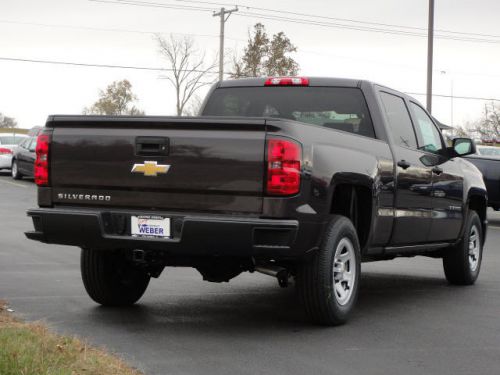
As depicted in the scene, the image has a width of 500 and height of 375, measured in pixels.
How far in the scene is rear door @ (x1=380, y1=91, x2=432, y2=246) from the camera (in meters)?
8.35

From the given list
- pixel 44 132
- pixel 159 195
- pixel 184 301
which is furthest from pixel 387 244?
pixel 44 132

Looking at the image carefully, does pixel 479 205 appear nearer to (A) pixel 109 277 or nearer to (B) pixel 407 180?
(B) pixel 407 180

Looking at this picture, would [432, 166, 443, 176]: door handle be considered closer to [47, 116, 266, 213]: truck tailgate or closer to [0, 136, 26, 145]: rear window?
[47, 116, 266, 213]: truck tailgate

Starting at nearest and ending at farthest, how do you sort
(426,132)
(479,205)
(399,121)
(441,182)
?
(399,121)
(441,182)
(426,132)
(479,205)

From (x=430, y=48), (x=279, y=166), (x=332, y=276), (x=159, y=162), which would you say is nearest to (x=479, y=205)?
(x=332, y=276)

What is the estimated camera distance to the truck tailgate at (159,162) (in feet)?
21.5

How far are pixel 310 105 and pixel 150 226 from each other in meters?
2.42

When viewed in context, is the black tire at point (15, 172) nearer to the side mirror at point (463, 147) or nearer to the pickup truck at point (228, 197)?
the side mirror at point (463, 147)

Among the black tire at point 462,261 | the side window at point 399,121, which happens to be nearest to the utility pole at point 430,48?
the black tire at point 462,261

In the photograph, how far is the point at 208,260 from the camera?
7.01 meters

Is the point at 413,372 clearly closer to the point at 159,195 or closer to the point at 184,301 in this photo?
the point at 159,195

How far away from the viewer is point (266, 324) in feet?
24.0

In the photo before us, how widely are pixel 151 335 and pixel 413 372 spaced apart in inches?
76.8

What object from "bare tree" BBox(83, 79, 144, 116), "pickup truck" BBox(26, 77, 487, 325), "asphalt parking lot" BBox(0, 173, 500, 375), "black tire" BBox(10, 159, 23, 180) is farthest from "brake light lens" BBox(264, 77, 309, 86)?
"bare tree" BBox(83, 79, 144, 116)
